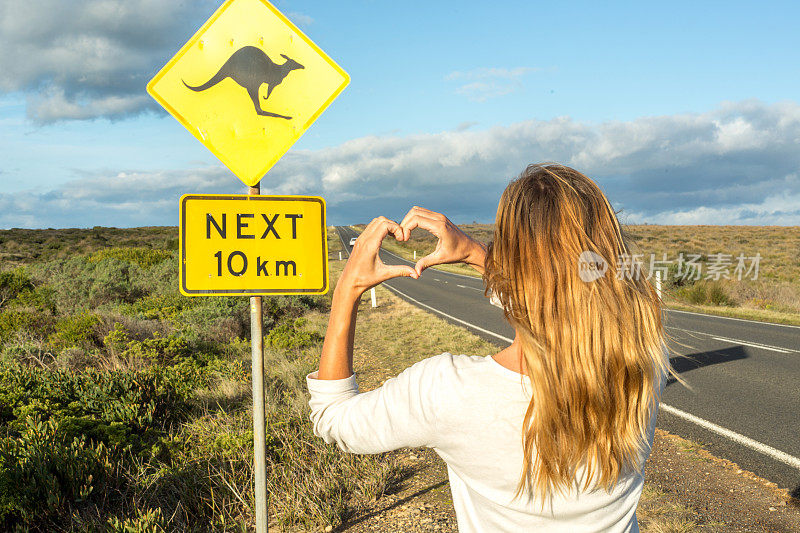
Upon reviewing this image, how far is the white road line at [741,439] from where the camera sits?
4.47 metres

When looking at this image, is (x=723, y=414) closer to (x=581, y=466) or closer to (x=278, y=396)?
(x=278, y=396)

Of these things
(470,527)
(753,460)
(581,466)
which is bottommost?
(753,460)

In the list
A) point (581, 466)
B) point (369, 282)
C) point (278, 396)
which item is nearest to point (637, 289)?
point (581, 466)

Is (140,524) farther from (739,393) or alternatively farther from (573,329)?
(739,393)

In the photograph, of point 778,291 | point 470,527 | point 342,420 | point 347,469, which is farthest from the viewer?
point 778,291

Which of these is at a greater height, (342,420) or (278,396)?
(342,420)

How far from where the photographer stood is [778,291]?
17.7 meters

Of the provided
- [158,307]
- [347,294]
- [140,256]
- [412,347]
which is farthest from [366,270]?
[140,256]

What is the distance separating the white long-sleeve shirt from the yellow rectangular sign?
5.19ft

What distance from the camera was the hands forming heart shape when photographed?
1054 mm

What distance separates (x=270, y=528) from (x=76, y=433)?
182cm

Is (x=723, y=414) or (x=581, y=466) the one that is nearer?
(x=581, y=466)
